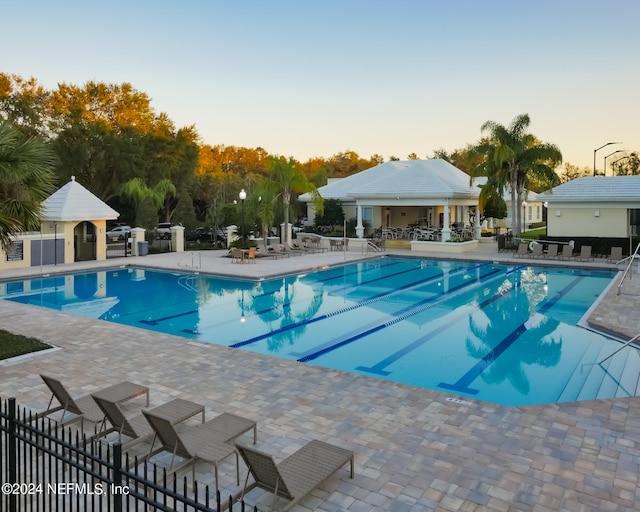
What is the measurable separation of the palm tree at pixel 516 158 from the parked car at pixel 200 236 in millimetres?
15765

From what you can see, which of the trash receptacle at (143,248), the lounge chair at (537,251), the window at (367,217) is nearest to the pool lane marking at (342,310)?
the lounge chair at (537,251)

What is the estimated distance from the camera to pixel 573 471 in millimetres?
5465

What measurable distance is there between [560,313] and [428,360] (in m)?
6.09

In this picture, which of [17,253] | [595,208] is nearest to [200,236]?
[17,253]

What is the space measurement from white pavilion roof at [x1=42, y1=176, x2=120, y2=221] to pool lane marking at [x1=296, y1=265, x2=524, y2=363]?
15.5 meters

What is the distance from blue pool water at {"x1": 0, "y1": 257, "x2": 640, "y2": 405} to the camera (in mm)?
9766

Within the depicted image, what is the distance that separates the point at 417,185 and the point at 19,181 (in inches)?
939

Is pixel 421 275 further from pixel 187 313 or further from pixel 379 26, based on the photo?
pixel 379 26

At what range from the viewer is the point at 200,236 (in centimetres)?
3266

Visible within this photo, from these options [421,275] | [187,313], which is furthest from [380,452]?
[421,275]

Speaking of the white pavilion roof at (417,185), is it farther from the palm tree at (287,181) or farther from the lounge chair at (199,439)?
the lounge chair at (199,439)

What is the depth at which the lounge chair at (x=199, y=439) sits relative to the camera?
536 centimetres

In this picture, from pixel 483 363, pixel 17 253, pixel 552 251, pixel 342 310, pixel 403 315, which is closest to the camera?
pixel 483 363

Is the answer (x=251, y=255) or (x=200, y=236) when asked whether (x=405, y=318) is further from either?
(x=200, y=236)
